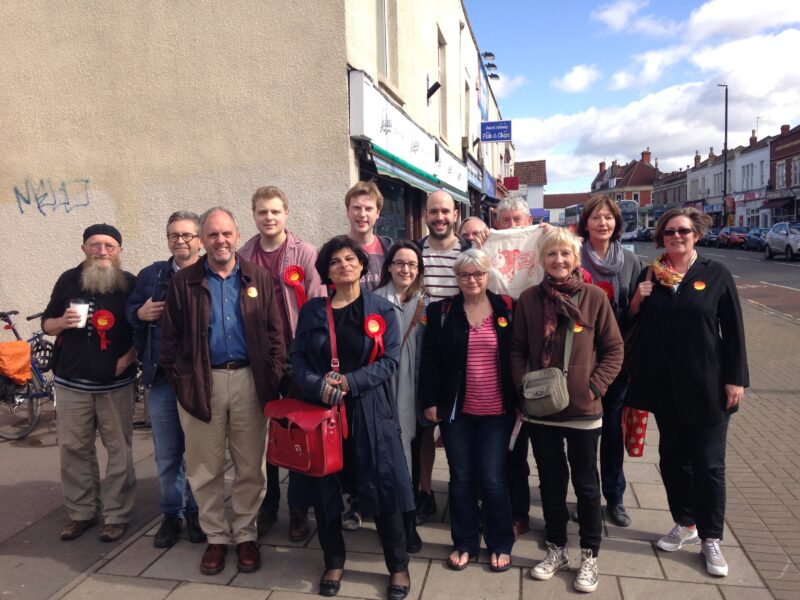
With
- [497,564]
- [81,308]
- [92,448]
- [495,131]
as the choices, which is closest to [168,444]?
[92,448]

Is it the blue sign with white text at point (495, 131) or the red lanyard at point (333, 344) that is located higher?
the blue sign with white text at point (495, 131)

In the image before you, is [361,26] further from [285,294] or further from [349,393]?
[349,393]

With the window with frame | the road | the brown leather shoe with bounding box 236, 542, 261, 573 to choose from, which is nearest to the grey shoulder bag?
the brown leather shoe with bounding box 236, 542, 261, 573

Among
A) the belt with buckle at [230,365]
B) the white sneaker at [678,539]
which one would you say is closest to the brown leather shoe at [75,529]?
the belt with buckle at [230,365]

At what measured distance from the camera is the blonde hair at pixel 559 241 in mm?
3154

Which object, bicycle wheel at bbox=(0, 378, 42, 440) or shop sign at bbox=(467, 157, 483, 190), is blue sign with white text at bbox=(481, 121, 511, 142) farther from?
bicycle wheel at bbox=(0, 378, 42, 440)

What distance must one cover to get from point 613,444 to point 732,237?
1590 inches

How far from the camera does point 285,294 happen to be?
3.73 meters

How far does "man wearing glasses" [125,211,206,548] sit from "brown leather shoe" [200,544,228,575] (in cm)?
33

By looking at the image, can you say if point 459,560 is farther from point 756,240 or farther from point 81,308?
point 756,240

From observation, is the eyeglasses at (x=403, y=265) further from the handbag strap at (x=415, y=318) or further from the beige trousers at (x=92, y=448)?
the beige trousers at (x=92, y=448)

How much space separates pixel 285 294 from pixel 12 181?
218 inches

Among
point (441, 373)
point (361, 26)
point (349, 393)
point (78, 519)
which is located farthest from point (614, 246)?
point (361, 26)

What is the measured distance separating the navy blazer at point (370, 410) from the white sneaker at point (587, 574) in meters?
0.93
